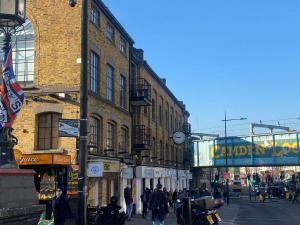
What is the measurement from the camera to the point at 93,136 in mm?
22922

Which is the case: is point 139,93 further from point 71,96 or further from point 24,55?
point 24,55

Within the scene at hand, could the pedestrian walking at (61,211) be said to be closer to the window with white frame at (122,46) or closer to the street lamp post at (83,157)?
the street lamp post at (83,157)

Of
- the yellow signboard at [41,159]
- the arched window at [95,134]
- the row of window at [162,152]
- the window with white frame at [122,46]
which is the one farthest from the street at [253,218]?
the window with white frame at [122,46]

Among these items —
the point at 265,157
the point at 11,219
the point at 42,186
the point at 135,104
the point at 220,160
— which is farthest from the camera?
the point at 220,160

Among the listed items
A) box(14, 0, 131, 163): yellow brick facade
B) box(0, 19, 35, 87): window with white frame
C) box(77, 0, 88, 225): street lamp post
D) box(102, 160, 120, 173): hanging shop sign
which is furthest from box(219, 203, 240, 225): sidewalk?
box(77, 0, 88, 225): street lamp post

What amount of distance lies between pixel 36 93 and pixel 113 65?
636 cm

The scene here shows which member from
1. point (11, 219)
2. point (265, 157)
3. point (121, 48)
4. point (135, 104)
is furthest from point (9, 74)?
point (265, 157)

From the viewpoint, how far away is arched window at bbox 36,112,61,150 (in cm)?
2047

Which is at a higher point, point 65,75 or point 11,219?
point 65,75

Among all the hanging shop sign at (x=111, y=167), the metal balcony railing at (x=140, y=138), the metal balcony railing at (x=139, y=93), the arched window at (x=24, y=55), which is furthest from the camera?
the metal balcony railing at (x=140, y=138)

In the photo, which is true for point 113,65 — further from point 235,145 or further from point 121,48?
point 235,145

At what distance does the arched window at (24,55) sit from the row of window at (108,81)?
9.37 feet

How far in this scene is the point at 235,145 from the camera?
55.4 m

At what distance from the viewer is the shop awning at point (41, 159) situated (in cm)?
1872
